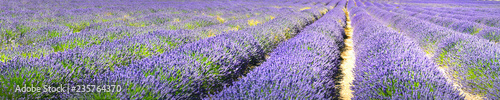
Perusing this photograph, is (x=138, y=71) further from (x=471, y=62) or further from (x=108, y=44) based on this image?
(x=471, y=62)

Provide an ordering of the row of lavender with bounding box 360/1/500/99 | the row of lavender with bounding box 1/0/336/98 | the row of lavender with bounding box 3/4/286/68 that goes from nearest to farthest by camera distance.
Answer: the row of lavender with bounding box 1/0/336/98
the row of lavender with bounding box 360/1/500/99
the row of lavender with bounding box 3/4/286/68

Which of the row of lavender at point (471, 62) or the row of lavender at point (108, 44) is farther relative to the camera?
the row of lavender at point (108, 44)

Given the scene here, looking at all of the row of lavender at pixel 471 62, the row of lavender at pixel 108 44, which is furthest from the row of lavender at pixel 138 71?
the row of lavender at pixel 471 62

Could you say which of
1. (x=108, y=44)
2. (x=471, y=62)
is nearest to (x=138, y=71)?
(x=108, y=44)

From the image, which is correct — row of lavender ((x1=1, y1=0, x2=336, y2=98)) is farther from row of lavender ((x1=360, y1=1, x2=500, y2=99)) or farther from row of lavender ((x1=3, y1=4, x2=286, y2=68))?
row of lavender ((x1=360, y1=1, x2=500, y2=99))

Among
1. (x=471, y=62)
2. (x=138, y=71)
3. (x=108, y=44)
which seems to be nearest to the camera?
(x=138, y=71)

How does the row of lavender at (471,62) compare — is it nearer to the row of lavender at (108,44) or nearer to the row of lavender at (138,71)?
the row of lavender at (138,71)

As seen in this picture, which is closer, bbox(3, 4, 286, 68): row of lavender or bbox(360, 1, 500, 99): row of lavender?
bbox(360, 1, 500, 99): row of lavender

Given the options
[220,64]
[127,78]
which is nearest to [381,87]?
[220,64]

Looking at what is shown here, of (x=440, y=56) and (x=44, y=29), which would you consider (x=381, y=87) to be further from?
(x=44, y=29)

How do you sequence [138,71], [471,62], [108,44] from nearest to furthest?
[138,71], [471,62], [108,44]

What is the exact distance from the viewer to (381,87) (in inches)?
91.0

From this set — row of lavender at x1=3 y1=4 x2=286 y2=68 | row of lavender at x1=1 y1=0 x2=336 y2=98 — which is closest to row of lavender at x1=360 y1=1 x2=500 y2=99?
row of lavender at x1=1 y1=0 x2=336 y2=98

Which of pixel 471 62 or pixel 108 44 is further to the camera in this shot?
pixel 108 44
